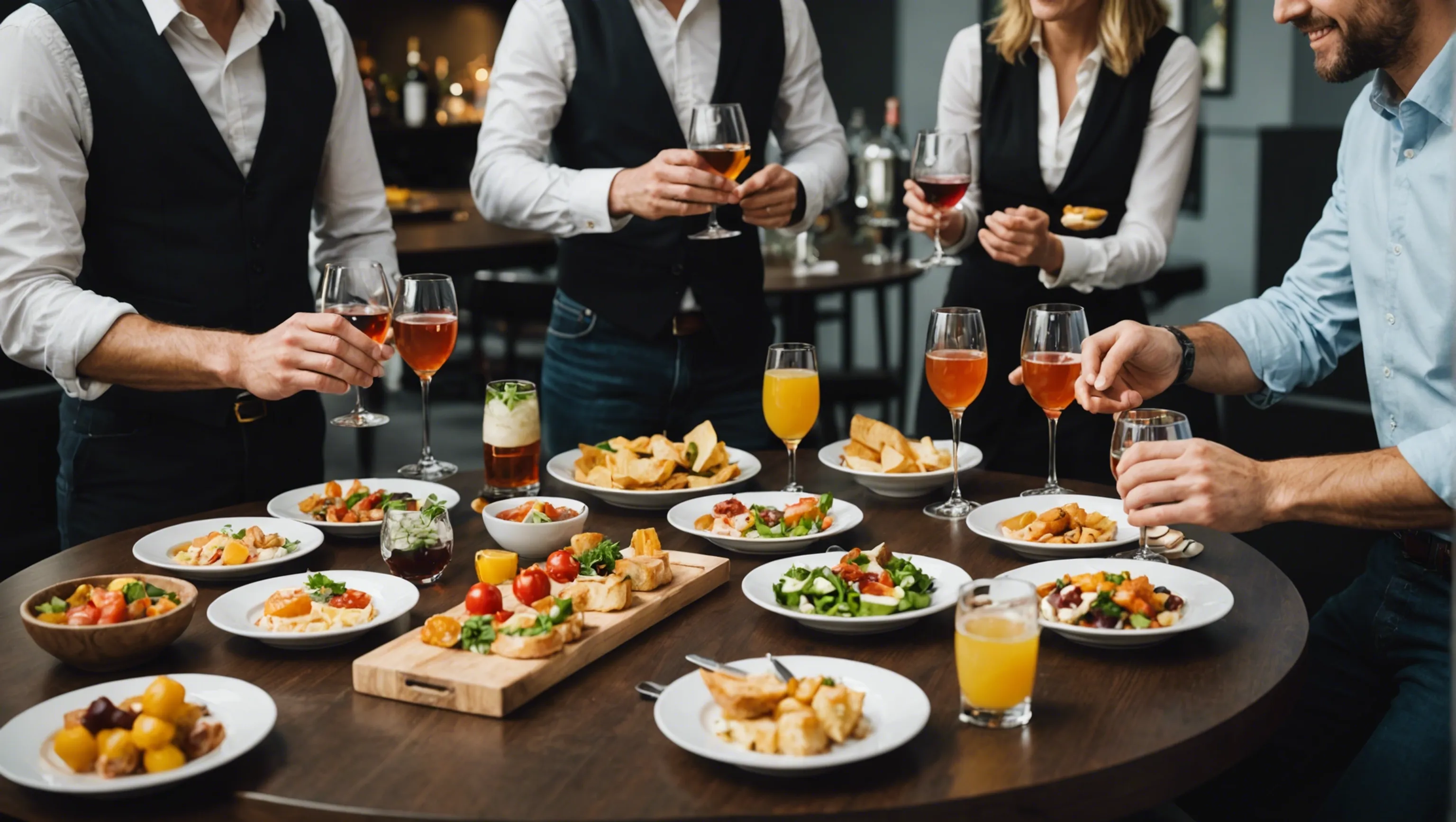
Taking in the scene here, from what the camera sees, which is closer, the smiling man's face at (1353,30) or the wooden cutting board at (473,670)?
the wooden cutting board at (473,670)

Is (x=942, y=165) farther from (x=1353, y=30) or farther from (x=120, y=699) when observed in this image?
(x=120, y=699)

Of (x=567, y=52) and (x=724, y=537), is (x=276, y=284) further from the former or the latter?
(x=724, y=537)

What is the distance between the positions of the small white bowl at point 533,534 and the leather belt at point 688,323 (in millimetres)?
905

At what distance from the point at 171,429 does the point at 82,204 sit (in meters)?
0.38

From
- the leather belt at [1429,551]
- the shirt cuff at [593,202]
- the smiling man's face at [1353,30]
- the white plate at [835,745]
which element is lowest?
the leather belt at [1429,551]

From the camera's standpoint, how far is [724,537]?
170cm

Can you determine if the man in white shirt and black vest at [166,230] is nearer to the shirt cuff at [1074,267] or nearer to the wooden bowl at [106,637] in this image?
the wooden bowl at [106,637]

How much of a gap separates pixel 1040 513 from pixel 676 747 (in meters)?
0.84

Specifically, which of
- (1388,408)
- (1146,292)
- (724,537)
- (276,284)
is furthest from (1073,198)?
(1146,292)

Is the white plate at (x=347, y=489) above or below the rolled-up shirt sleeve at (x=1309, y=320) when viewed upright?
below

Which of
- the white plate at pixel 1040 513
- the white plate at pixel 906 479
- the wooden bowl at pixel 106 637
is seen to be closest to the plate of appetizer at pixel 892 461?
the white plate at pixel 906 479

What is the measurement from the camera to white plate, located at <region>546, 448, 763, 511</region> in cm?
191

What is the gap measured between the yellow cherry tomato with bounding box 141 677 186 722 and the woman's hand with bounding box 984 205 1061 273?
65.9 inches

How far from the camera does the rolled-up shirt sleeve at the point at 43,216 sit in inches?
75.9
